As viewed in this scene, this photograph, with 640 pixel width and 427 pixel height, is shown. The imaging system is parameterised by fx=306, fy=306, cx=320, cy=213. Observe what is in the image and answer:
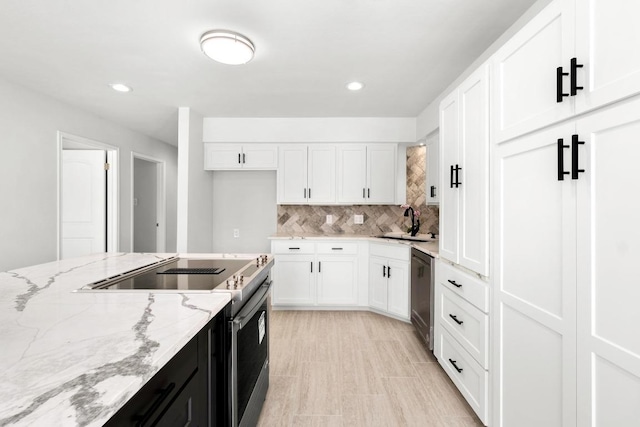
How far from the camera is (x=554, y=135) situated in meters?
1.18

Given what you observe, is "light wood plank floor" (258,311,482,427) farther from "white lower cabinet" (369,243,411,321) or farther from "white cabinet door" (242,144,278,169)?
"white cabinet door" (242,144,278,169)

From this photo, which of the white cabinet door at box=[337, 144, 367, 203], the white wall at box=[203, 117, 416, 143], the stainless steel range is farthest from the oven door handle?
the white wall at box=[203, 117, 416, 143]

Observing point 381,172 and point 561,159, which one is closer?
point 561,159

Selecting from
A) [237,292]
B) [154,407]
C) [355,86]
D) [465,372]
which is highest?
[355,86]

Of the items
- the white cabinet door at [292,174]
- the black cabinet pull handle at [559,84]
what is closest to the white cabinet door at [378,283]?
the white cabinet door at [292,174]

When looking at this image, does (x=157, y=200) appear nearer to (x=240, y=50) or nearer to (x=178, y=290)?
(x=240, y=50)

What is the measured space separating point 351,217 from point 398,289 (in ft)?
4.16

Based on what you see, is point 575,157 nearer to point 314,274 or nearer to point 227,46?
point 227,46

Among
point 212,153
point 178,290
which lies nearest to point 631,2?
point 178,290

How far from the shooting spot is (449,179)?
215 cm

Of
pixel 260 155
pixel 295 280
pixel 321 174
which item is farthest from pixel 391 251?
pixel 260 155

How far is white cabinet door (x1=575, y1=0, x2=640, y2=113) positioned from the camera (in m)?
0.88

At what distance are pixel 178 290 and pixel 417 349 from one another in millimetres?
2258

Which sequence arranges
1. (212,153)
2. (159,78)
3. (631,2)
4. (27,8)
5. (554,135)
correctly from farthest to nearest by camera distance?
(212,153)
(159,78)
(27,8)
(554,135)
(631,2)
